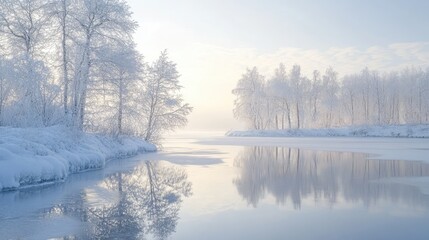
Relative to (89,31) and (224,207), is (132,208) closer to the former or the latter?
(224,207)

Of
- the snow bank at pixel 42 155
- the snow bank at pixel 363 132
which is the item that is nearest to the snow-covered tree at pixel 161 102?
the snow bank at pixel 42 155

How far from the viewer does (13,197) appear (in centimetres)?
1021

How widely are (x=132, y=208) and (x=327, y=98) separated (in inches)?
2716

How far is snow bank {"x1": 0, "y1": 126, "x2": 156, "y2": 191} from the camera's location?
38.1 ft

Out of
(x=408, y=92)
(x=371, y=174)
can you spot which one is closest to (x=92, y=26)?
(x=371, y=174)

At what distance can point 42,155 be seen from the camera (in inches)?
533

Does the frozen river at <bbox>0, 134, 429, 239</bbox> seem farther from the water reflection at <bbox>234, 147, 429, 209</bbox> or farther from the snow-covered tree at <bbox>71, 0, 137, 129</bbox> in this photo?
the snow-covered tree at <bbox>71, 0, 137, 129</bbox>

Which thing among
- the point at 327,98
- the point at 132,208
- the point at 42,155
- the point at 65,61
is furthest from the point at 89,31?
the point at 327,98

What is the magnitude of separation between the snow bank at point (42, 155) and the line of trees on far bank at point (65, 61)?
6.18 feet

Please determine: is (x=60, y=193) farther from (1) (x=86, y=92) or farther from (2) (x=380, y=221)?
(1) (x=86, y=92)

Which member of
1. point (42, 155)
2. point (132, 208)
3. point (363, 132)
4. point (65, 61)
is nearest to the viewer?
point (132, 208)

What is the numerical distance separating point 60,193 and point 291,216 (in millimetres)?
7009

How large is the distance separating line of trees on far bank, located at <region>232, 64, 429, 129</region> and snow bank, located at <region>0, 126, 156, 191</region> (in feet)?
170

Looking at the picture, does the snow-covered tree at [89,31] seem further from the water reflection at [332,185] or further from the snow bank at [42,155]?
the water reflection at [332,185]
